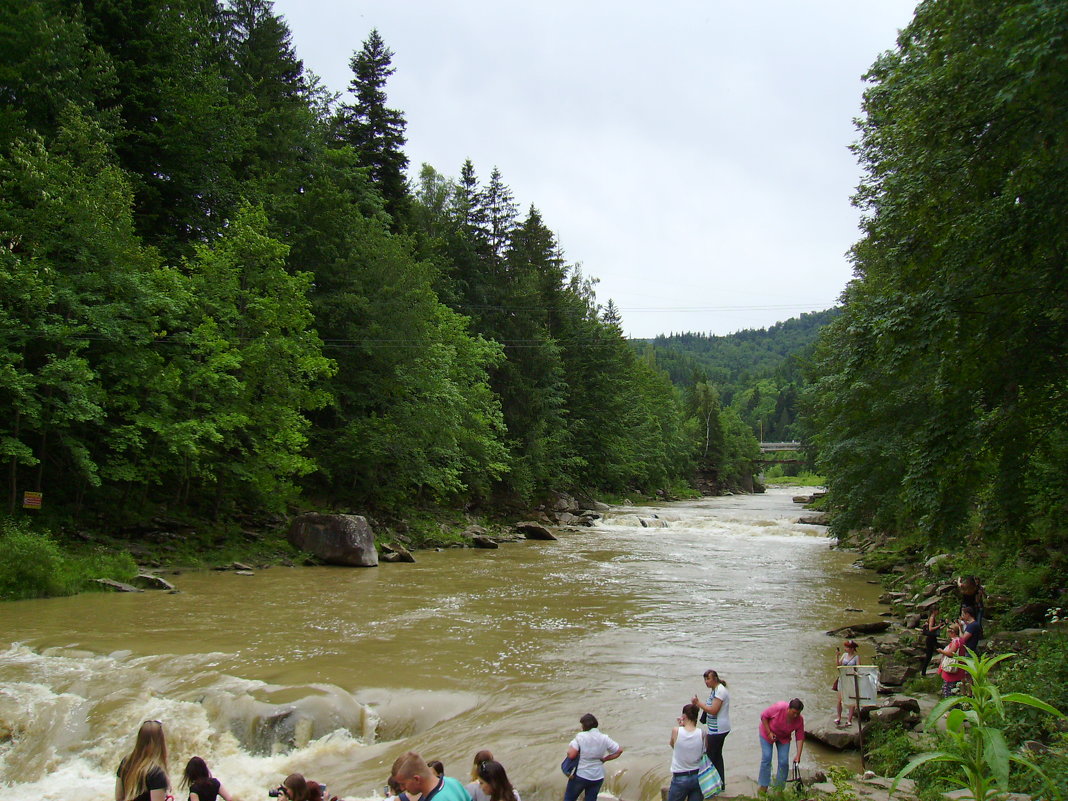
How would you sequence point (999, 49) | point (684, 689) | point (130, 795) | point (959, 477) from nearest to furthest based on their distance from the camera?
point (130, 795), point (999, 49), point (959, 477), point (684, 689)

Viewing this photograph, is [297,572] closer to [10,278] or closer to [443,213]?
[10,278]

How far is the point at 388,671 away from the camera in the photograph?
13273 mm

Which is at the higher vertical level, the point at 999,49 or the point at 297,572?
the point at 999,49

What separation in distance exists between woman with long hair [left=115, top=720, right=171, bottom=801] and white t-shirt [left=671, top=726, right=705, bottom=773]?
4978mm

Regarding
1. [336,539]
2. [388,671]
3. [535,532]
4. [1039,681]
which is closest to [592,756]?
[1039,681]

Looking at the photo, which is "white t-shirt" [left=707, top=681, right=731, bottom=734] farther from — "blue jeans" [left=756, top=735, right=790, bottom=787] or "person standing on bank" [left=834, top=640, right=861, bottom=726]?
"person standing on bank" [left=834, top=640, right=861, bottom=726]

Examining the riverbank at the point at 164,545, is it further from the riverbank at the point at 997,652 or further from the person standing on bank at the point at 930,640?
the person standing on bank at the point at 930,640

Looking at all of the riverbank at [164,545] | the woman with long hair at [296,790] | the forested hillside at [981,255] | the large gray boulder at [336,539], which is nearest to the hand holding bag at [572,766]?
the woman with long hair at [296,790]

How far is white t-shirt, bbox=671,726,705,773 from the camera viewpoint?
300 inches

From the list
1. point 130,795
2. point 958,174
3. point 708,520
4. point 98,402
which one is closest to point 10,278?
point 98,402

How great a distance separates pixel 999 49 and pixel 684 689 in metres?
10.7

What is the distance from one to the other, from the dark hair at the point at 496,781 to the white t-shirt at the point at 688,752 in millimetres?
2086

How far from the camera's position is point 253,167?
35906 millimetres

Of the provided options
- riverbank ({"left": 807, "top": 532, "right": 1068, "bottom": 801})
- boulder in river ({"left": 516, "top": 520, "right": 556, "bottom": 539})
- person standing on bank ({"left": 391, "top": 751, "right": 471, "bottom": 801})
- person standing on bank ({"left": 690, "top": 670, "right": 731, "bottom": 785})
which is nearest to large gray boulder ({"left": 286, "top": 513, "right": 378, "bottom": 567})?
boulder in river ({"left": 516, "top": 520, "right": 556, "bottom": 539})
